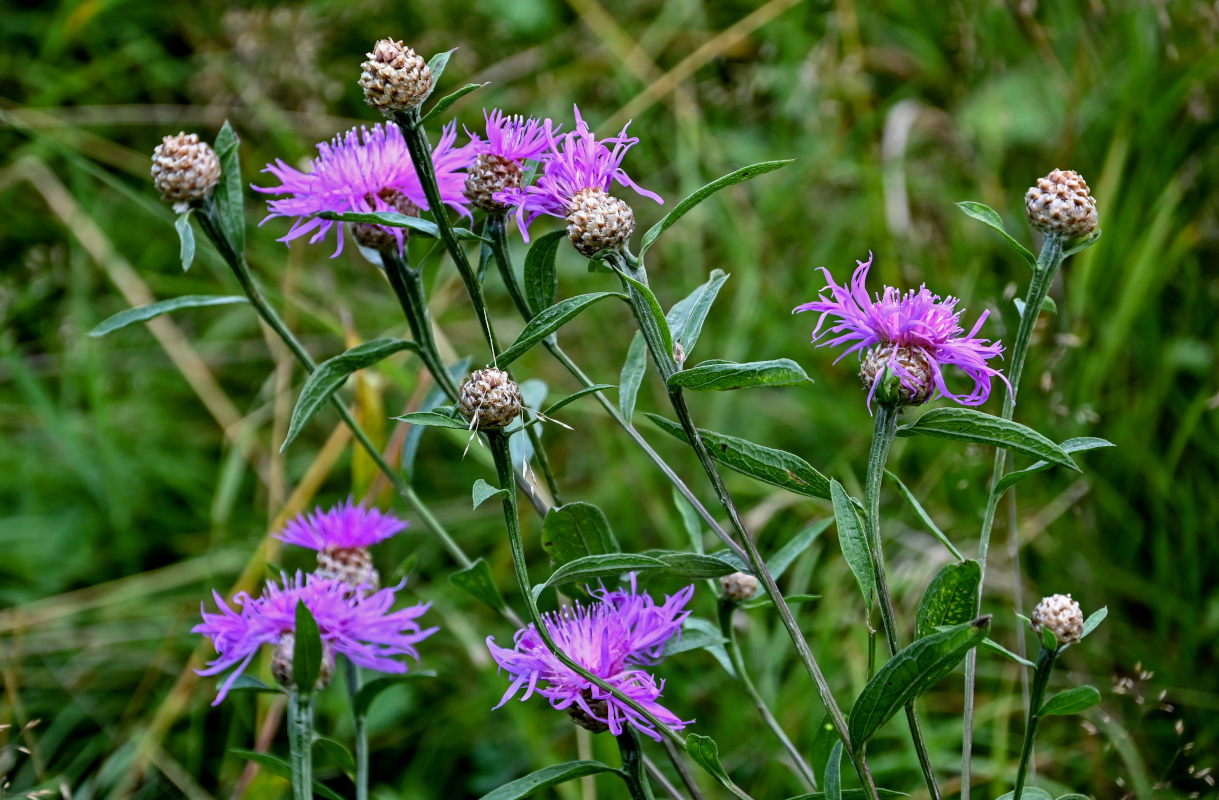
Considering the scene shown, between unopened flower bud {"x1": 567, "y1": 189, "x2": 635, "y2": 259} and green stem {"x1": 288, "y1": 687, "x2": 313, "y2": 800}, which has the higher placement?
unopened flower bud {"x1": 567, "y1": 189, "x2": 635, "y2": 259}

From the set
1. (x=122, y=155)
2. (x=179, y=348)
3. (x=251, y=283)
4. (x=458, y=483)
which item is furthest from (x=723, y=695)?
(x=122, y=155)

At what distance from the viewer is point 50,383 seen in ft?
7.36

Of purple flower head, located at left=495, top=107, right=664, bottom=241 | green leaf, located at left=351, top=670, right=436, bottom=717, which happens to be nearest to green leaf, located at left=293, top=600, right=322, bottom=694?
green leaf, located at left=351, top=670, right=436, bottom=717

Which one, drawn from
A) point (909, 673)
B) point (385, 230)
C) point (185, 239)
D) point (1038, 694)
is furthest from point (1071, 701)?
point (185, 239)

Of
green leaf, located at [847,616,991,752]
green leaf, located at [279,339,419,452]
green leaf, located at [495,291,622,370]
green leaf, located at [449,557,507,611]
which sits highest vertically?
green leaf, located at [279,339,419,452]

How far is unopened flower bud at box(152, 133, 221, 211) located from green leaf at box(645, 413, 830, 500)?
436 mm

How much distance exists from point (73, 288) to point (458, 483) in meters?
0.87

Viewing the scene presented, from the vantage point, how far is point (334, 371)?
858 millimetres

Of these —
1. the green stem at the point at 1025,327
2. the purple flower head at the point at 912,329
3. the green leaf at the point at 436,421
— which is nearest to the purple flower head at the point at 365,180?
the green leaf at the point at 436,421

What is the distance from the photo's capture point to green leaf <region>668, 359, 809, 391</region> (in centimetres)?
69

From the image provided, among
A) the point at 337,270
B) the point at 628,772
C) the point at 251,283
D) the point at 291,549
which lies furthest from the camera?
the point at 337,270

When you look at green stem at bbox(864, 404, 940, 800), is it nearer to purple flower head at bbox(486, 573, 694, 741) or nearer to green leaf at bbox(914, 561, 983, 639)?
green leaf at bbox(914, 561, 983, 639)

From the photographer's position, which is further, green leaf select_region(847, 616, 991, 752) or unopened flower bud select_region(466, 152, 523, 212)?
unopened flower bud select_region(466, 152, 523, 212)

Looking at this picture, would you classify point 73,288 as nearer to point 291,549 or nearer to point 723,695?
point 291,549
